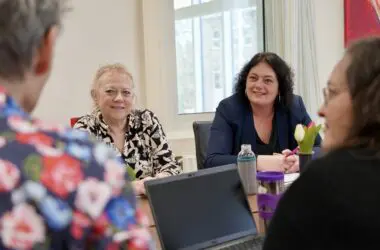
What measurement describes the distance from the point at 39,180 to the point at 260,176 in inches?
42.3

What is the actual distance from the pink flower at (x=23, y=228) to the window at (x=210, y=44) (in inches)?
113

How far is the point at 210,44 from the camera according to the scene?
11.5 ft

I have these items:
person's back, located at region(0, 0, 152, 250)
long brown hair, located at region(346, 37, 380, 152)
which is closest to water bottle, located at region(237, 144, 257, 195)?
long brown hair, located at region(346, 37, 380, 152)

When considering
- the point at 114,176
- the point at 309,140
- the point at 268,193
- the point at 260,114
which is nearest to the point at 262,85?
the point at 260,114

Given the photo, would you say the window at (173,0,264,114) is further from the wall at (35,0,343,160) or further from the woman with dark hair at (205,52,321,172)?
the woman with dark hair at (205,52,321,172)

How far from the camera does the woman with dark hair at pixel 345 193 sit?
32.6 inches

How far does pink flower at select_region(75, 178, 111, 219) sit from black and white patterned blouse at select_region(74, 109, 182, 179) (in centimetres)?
164

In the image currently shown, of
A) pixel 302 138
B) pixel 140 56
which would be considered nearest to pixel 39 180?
pixel 302 138

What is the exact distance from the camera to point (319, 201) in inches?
33.6

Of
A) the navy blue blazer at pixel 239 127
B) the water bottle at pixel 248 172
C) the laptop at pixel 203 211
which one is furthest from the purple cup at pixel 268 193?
the navy blue blazer at pixel 239 127

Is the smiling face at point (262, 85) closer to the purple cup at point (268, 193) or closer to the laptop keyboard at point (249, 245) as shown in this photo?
the purple cup at point (268, 193)

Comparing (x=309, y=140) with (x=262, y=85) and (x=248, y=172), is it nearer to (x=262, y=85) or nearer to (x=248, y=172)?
(x=248, y=172)

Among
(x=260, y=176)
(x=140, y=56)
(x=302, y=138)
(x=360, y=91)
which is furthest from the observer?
(x=140, y=56)

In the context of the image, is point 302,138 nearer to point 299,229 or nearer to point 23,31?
point 299,229
